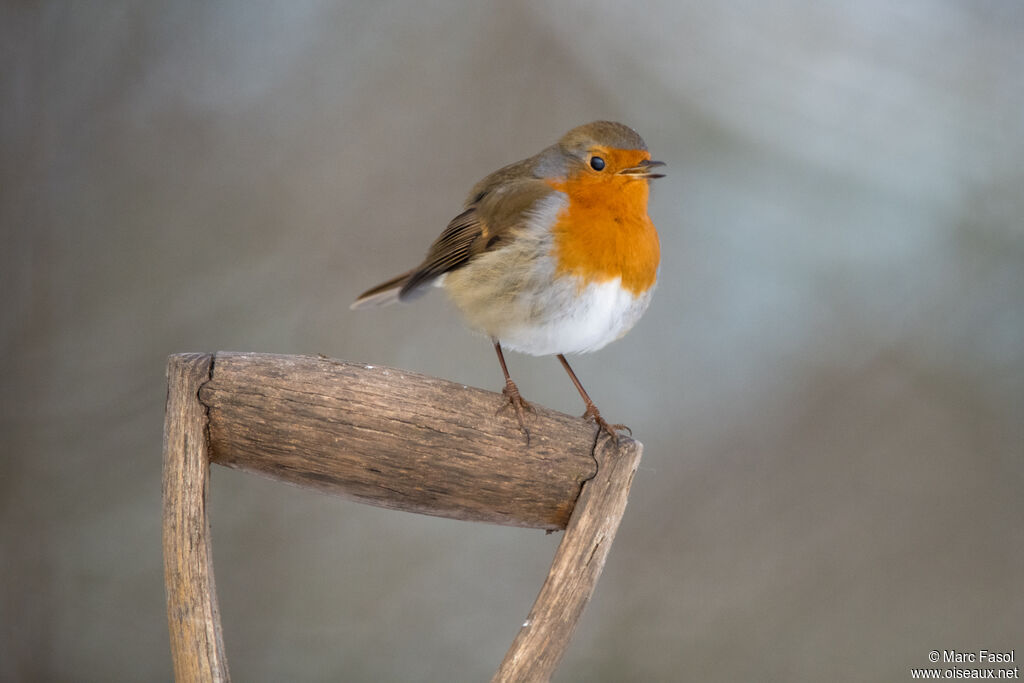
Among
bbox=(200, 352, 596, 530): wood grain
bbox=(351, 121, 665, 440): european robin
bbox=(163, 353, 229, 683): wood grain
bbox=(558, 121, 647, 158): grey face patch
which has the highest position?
bbox=(558, 121, 647, 158): grey face patch

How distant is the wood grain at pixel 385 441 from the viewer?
1.78m

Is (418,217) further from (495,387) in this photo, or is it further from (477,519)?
(477,519)

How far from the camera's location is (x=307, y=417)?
1.78 metres

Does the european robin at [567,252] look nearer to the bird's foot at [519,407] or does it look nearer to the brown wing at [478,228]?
the brown wing at [478,228]

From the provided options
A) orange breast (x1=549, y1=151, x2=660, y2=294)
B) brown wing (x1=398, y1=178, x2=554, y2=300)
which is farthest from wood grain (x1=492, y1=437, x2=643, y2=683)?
brown wing (x1=398, y1=178, x2=554, y2=300)

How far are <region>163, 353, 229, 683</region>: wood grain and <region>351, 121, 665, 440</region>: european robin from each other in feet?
2.07

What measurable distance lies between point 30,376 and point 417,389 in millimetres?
1889

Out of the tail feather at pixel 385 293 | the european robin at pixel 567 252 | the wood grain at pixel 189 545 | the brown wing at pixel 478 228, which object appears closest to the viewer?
the wood grain at pixel 189 545

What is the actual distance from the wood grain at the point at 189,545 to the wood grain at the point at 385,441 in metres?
0.04

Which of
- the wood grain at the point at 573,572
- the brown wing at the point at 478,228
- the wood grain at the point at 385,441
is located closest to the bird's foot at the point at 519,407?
the wood grain at the point at 385,441

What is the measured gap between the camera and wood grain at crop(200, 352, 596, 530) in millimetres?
1776

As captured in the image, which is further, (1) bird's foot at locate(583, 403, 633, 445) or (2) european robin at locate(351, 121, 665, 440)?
(2) european robin at locate(351, 121, 665, 440)

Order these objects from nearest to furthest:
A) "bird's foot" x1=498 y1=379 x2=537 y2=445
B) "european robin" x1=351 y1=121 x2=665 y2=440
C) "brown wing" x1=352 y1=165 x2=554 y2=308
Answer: "bird's foot" x1=498 y1=379 x2=537 y2=445 → "european robin" x1=351 y1=121 x2=665 y2=440 → "brown wing" x1=352 y1=165 x2=554 y2=308

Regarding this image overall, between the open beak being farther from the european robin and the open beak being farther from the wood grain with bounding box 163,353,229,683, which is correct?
the wood grain with bounding box 163,353,229,683
